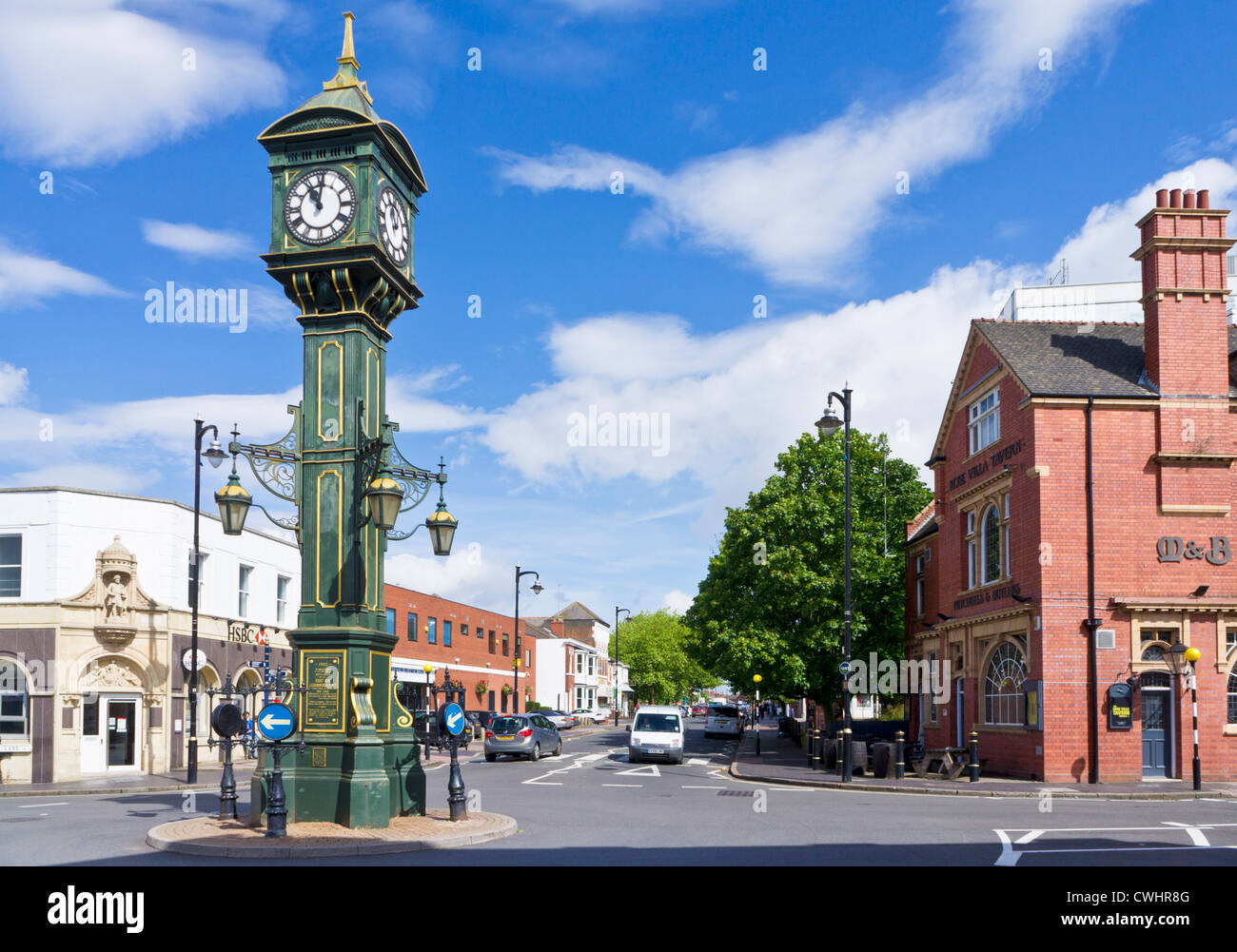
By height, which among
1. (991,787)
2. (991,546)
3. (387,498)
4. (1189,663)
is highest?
(387,498)

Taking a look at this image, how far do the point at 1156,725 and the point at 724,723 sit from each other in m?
31.6

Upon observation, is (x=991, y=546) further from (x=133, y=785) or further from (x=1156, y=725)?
(x=133, y=785)

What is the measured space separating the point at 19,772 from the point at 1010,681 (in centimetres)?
2630

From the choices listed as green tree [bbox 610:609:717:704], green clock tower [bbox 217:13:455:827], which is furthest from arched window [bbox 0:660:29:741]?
green tree [bbox 610:609:717:704]

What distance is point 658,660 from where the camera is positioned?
100m

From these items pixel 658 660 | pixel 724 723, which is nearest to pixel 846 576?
pixel 724 723

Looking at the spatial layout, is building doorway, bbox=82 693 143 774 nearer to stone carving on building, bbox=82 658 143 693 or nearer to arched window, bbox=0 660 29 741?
stone carving on building, bbox=82 658 143 693

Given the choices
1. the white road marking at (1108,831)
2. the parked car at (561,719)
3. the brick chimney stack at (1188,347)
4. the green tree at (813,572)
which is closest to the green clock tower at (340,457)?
the white road marking at (1108,831)

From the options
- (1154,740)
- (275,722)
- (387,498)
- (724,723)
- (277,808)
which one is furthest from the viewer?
(724,723)

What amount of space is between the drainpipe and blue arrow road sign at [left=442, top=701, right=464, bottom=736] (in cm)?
1611

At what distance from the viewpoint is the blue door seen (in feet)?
83.1

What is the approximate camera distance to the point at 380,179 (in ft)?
51.3
